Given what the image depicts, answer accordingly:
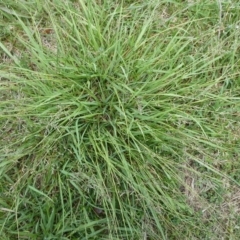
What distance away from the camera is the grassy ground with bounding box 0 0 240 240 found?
183 cm

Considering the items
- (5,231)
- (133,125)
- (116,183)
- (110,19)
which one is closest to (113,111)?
(133,125)

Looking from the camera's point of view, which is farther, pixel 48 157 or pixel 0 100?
pixel 0 100

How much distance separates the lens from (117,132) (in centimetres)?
186

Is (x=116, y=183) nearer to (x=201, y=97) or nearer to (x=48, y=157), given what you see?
(x=48, y=157)

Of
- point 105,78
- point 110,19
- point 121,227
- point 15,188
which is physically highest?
point 110,19

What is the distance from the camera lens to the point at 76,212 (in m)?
1.87

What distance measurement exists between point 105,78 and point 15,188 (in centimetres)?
66

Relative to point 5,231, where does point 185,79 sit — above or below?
above

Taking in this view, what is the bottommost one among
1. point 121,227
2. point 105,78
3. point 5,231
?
point 121,227

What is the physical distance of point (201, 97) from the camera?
1.96m

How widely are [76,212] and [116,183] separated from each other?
0.24 metres

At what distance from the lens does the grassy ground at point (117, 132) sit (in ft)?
5.99

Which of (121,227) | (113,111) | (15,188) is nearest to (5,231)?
(15,188)

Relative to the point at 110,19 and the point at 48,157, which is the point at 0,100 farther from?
the point at 110,19
